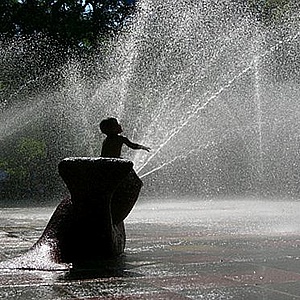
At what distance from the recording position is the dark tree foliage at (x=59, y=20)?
34.5 meters

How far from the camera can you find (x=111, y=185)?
6980 millimetres

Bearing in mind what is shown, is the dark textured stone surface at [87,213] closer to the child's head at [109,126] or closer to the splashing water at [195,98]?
the child's head at [109,126]

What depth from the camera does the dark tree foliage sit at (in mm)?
34531

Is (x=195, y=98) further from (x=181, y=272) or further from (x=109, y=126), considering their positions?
(x=181, y=272)

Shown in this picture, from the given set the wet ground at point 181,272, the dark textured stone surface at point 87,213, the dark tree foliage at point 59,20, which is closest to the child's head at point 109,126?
the dark textured stone surface at point 87,213

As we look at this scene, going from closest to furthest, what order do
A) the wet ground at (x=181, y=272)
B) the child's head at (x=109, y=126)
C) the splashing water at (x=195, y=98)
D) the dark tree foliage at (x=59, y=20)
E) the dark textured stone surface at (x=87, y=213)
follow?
the wet ground at (x=181, y=272)
the dark textured stone surface at (x=87, y=213)
the child's head at (x=109, y=126)
the splashing water at (x=195, y=98)
the dark tree foliage at (x=59, y=20)

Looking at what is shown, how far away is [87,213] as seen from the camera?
A: 709cm

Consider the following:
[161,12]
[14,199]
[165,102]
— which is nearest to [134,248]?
[165,102]

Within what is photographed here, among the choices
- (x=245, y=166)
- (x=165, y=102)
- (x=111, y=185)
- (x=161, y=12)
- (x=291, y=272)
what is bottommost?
(x=291, y=272)

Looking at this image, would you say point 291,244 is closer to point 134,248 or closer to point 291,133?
point 134,248

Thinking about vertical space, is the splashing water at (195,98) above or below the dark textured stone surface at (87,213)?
above

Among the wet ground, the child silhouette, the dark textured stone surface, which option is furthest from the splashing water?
the dark textured stone surface

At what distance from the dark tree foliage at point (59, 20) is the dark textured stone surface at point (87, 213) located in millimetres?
28221

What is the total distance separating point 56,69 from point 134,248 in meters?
25.6
